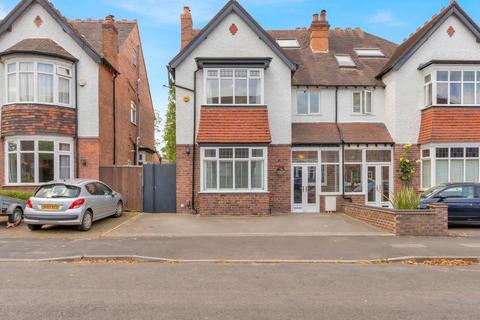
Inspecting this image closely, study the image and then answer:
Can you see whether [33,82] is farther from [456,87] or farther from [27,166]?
[456,87]

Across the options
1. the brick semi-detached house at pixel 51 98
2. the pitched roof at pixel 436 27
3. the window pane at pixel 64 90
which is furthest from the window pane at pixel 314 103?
the window pane at pixel 64 90

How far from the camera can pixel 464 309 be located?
473cm

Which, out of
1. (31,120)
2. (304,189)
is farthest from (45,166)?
(304,189)

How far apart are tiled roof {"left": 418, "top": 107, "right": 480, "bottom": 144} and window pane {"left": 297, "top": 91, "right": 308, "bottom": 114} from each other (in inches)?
215

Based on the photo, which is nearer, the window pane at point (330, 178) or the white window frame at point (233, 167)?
the white window frame at point (233, 167)

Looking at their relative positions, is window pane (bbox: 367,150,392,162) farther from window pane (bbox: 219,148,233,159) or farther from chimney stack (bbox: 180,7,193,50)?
chimney stack (bbox: 180,7,193,50)

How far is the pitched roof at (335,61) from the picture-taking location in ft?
53.9

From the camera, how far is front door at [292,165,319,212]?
50.6ft

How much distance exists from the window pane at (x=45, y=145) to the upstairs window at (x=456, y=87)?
55.7 ft

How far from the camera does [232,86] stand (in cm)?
1447

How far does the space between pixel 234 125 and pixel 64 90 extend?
7.70m

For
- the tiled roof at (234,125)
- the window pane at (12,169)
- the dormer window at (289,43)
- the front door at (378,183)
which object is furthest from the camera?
the dormer window at (289,43)

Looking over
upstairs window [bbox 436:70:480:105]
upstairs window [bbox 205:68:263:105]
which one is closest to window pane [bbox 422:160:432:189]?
upstairs window [bbox 436:70:480:105]

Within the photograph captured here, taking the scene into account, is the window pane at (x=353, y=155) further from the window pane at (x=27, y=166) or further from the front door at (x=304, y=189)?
the window pane at (x=27, y=166)
